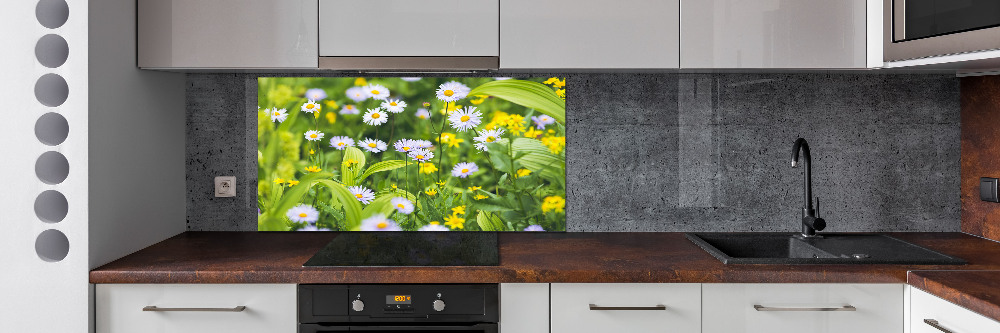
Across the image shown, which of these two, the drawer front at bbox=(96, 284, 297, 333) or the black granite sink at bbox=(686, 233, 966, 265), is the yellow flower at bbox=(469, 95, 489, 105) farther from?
the drawer front at bbox=(96, 284, 297, 333)

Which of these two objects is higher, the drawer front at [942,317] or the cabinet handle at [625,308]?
the drawer front at [942,317]

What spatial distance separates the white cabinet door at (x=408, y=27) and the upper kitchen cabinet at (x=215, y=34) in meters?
0.10

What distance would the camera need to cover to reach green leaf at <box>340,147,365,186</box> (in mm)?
2469

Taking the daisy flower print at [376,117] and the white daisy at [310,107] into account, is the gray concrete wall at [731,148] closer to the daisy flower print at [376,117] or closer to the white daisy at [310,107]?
the white daisy at [310,107]

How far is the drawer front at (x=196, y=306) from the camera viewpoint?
5.96 feet

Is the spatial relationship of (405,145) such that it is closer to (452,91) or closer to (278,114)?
(452,91)

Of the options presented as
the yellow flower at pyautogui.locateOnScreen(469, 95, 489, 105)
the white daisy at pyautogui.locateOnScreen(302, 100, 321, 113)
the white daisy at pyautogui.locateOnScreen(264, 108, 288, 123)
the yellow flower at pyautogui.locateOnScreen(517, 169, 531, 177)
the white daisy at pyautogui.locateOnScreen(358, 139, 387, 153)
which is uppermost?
the yellow flower at pyautogui.locateOnScreen(469, 95, 489, 105)

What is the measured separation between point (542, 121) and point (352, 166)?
684 millimetres

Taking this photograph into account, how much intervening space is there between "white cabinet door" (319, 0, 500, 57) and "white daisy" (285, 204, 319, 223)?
0.64 meters

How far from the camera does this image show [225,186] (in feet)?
8.12

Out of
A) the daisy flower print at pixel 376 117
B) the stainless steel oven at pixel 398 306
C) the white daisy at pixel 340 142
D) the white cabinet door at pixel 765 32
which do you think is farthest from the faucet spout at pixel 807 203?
the white daisy at pixel 340 142

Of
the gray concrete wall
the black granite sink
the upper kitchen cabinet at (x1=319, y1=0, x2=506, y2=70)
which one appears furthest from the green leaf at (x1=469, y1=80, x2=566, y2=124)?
the black granite sink

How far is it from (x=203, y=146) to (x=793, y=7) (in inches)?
78.5
